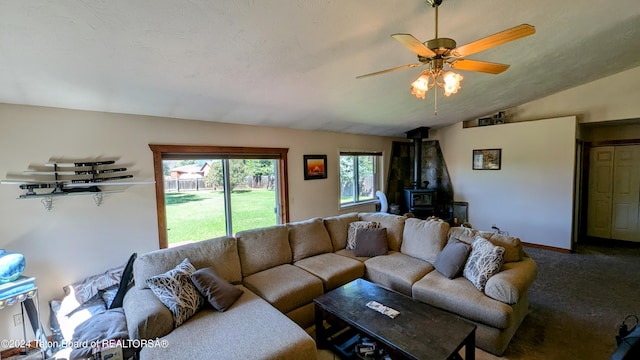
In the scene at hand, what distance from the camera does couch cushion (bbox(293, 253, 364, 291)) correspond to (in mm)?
2890

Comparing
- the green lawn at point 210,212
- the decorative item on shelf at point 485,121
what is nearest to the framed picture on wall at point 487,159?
the decorative item on shelf at point 485,121

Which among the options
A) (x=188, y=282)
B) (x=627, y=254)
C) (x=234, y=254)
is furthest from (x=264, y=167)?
(x=627, y=254)

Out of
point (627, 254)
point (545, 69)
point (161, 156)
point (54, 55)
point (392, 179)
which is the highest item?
point (545, 69)

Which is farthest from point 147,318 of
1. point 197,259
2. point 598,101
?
point 598,101

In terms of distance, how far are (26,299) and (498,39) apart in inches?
169

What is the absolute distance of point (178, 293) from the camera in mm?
2139

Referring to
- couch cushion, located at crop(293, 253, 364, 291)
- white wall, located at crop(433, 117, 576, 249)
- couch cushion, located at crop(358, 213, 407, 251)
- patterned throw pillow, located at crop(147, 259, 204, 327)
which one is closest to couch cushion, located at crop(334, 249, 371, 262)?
couch cushion, located at crop(293, 253, 364, 291)

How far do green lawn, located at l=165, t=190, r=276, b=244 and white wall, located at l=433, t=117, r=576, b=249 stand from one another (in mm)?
4494

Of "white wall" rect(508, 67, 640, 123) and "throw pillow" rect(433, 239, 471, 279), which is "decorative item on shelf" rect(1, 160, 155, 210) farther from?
"white wall" rect(508, 67, 640, 123)

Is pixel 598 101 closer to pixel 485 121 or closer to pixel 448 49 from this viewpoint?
pixel 485 121

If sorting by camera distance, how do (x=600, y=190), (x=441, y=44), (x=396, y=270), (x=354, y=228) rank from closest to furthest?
(x=441, y=44) < (x=396, y=270) < (x=354, y=228) < (x=600, y=190)

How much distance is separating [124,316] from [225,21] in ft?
8.07

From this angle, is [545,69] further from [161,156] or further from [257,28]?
[161,156]

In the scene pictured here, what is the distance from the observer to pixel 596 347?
2336mm
